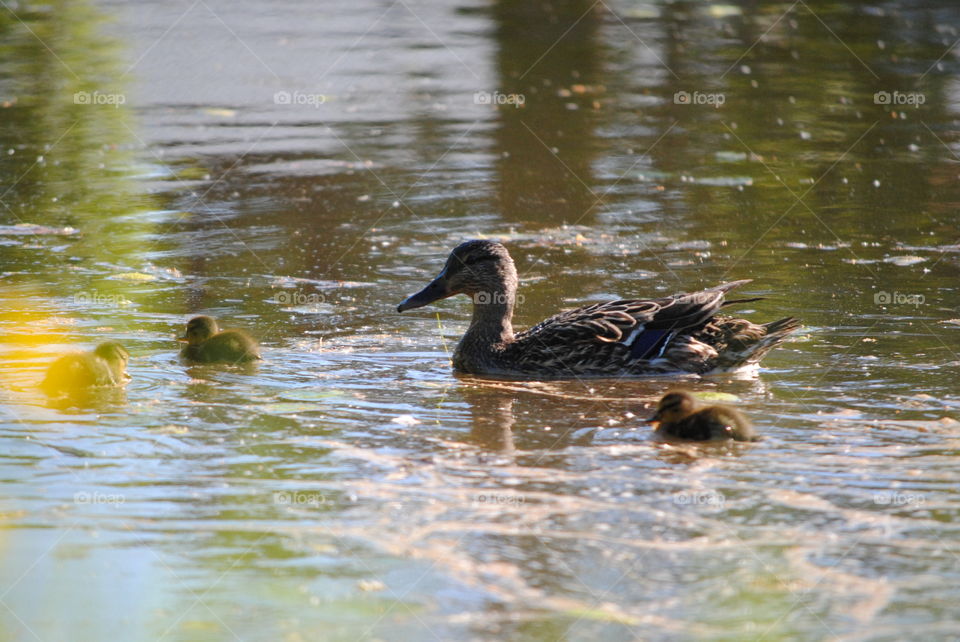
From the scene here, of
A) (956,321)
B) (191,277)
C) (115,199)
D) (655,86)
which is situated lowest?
(956,321)

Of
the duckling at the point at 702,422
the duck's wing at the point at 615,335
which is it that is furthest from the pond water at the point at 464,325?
the duck's wing at the point at 615,335

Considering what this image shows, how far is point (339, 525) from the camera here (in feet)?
16.9

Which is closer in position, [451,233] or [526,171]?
[451,233]

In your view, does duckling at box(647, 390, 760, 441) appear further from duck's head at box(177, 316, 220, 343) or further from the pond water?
duck's head at box(177, 316, 220, 343)

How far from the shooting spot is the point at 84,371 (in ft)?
22.2

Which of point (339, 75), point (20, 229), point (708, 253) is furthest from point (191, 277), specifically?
point (339, 75)

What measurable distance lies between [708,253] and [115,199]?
497cm

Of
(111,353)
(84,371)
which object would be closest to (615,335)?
(111,353)

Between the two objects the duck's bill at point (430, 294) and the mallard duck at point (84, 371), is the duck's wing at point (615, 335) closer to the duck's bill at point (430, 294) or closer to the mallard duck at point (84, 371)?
the duck's bill at point (430, 294)

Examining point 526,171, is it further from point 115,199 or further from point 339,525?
point 339,525

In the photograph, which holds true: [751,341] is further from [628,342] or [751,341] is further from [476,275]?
[476,275]

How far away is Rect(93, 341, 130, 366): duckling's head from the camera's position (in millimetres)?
6922

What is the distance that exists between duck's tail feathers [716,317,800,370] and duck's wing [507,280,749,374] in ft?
0.34

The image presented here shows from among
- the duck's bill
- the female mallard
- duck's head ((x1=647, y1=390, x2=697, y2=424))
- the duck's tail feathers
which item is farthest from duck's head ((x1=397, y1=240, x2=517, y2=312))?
duck's head ((x1=647, y1=390, x2=697, y2=424))
